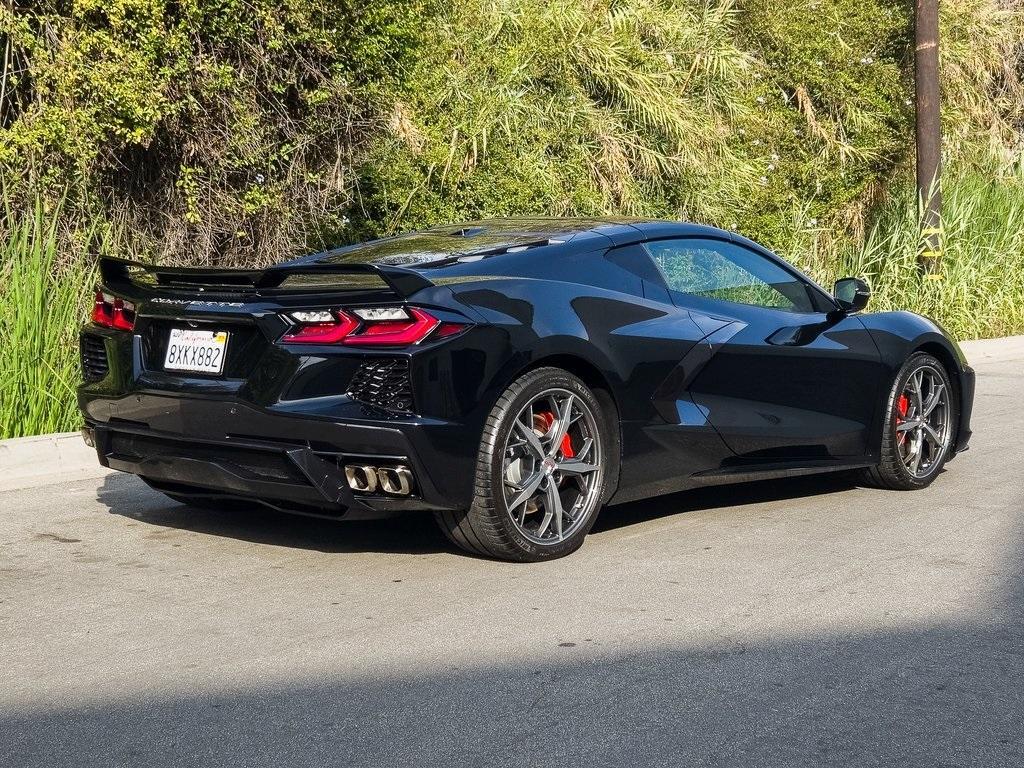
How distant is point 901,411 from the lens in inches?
292

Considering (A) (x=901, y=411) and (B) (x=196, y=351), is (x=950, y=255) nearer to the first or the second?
(A) (x=901, y=411)

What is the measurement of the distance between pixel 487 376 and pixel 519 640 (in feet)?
3.60

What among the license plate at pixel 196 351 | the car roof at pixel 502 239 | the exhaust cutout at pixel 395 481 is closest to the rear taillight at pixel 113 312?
the license plate at pixel 196 351

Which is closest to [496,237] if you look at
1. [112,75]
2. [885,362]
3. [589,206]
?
[885,362]

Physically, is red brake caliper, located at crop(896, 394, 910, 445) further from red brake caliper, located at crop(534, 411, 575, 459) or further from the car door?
red brake caliper, located at crop(534, 411, 575, 459)

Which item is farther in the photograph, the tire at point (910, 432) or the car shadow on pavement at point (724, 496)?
the tire at point (910, 432)

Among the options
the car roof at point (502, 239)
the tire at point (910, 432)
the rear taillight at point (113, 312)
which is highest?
the car roof at point (502, 239)

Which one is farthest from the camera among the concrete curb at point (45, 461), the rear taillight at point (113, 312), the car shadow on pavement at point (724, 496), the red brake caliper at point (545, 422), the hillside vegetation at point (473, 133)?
the hillside vegetation at point (473, 133)

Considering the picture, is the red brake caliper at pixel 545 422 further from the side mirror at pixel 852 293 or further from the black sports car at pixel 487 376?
the side mirror at pixel 852 293

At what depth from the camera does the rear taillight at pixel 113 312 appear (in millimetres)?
6020

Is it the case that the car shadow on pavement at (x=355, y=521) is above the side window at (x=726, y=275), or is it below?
below

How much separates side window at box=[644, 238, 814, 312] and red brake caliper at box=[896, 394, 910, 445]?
717mm

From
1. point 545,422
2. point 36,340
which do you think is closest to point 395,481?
point 545,422

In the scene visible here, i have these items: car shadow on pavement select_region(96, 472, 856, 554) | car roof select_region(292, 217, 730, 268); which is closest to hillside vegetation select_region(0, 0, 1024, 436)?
car shadow on pavement select_region(96, 472, 856, 554)
